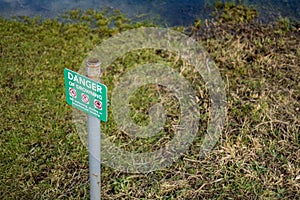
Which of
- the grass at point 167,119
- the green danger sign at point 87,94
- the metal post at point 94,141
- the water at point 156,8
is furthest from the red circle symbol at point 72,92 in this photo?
the water at point 156,8

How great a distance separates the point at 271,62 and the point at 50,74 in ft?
6.41

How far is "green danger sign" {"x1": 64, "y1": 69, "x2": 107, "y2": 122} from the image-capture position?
1.93 m

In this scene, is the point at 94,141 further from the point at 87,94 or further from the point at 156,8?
the point at 156,8

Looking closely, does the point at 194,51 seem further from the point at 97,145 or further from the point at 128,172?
the point at 97,145

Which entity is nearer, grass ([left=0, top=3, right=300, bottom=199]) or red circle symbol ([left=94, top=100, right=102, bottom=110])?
red circle symbol ([left=94, top=100, right=102, bottom=110])

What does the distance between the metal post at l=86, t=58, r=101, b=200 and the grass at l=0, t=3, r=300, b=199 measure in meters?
0.34

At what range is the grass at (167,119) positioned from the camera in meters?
Result: 2.77

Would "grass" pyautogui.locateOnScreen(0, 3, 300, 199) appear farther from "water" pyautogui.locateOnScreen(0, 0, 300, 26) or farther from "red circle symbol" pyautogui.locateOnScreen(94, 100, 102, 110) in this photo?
"red circle symbol" pyautogui.locateOnScreen(94, 100, 102, 110)

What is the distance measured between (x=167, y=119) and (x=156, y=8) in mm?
2127

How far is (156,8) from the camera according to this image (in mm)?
5051

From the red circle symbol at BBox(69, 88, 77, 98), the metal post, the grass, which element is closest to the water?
the grass

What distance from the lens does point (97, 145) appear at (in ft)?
7.22

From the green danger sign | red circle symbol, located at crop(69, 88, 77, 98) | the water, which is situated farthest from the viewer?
the water

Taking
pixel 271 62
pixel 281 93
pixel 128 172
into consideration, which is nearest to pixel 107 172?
pixel 128 172
